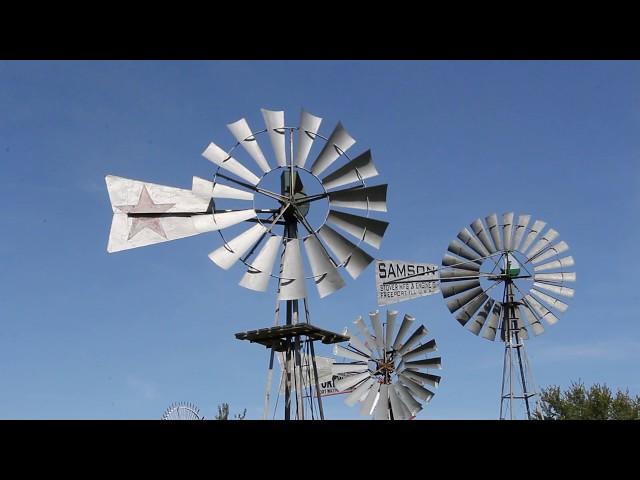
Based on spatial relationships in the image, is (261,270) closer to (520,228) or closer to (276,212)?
(276,212)

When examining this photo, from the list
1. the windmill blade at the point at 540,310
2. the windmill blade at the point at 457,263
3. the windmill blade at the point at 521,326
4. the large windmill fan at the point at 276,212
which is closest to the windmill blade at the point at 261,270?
the large windmill fan at the point at 276,212

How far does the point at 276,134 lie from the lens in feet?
37.4

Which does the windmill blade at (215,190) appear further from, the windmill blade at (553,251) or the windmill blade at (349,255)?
the windmill blade at (553,251)

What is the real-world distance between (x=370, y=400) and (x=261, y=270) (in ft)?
34.4

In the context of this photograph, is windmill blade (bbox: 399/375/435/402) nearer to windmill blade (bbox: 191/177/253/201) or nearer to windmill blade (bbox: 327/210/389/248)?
windmill blade (bbox: 327/210/389/248)

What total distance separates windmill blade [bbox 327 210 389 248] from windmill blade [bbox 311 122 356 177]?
2.91 feet

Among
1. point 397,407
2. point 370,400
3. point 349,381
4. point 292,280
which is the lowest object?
point 397,407

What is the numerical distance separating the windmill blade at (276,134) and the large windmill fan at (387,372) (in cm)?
979

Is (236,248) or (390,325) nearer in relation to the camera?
(236,248)

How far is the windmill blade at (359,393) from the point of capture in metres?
20.0

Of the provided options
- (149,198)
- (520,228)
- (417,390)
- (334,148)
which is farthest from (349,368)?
(149,198)
